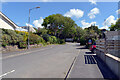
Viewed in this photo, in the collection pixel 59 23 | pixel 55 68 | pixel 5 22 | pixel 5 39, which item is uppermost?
pixel 59 23

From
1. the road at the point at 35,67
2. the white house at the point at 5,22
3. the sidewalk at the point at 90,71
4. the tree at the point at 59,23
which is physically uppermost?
the tree at the point at 59,23

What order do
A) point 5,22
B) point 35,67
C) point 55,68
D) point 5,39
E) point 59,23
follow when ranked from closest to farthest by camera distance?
1. point 55,68
2. point 35,67
3. point 5,39
4. point 5,22
5. point 59,23

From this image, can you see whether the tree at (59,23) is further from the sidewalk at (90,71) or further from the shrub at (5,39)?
the sidewalk at (90,71)

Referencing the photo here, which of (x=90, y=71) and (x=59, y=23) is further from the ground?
(x=59, y=23)

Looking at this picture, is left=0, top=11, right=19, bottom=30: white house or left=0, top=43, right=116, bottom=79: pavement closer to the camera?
left=0, top=43, right=116, bottom=79: pavement

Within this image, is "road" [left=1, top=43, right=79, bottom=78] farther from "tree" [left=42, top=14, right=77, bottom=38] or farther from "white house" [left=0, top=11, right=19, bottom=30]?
"tree" [left=42, top=14, right=77, bottom=38]

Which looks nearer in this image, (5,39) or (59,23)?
(5,39)

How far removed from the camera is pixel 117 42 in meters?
6.81

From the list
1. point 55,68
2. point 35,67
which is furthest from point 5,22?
point 55,68

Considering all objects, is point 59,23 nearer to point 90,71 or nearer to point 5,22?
point 5,22

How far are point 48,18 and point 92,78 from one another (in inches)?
2066

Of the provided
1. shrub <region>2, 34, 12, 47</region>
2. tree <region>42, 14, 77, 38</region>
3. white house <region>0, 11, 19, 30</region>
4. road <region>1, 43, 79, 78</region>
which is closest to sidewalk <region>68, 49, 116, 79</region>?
road <region>1, 43, 79, 78</region>

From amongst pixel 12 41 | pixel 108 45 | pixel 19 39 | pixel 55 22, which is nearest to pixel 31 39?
pixel 19 39

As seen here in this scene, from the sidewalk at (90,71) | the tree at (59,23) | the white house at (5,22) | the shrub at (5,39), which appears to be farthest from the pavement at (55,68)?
the tree at (59,23)
